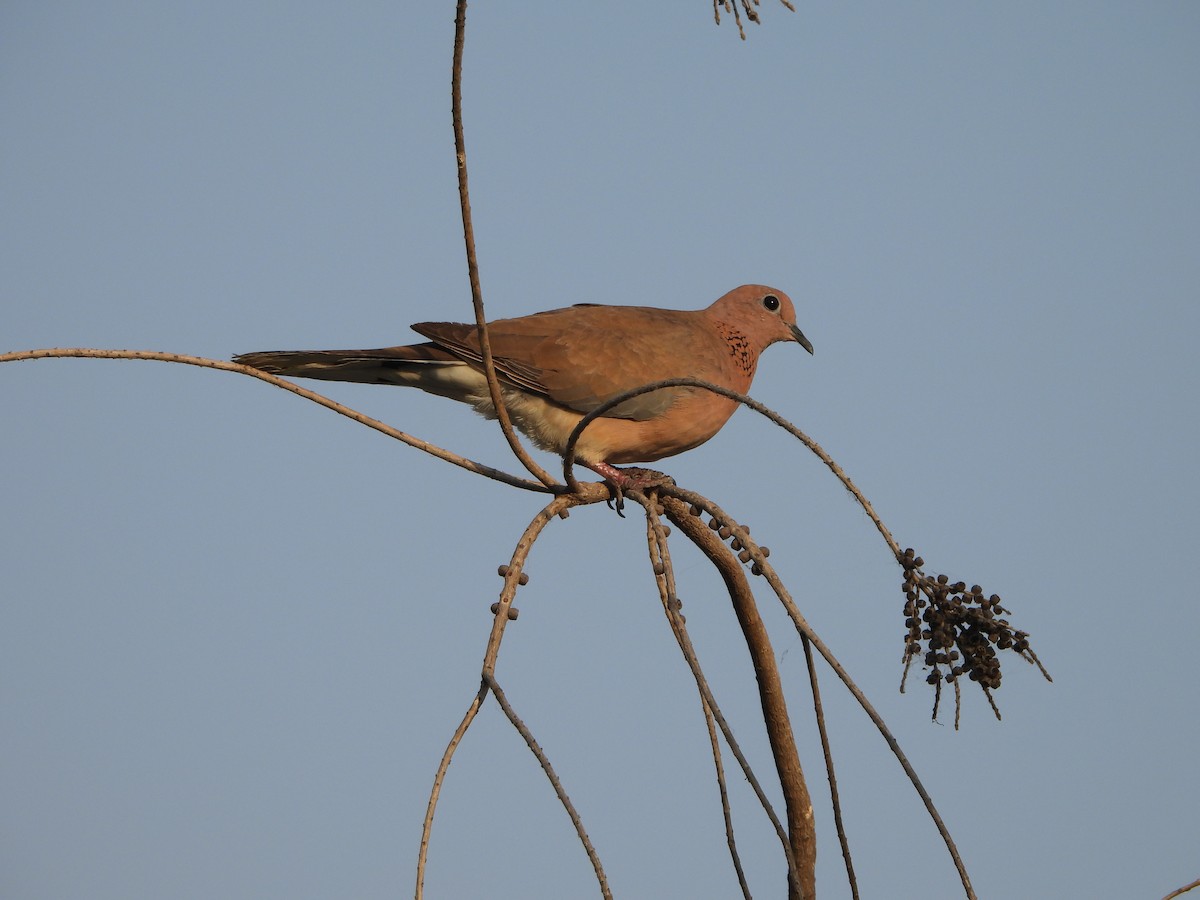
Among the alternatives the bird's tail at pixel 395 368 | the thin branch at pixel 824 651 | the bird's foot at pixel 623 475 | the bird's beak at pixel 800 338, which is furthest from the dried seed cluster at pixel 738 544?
the bird's beak at pixel 800 338

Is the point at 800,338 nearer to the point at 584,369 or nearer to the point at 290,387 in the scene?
the point at 584,369

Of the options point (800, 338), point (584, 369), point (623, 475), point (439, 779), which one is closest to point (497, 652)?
point (439, 779)

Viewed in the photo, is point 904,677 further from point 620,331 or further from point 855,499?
point 620,331

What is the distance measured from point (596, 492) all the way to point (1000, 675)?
99 centimetres

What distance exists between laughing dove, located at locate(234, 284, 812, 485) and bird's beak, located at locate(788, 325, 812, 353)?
41 cm

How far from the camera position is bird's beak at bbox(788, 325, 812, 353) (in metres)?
5.71

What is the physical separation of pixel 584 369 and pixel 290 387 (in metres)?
2.25

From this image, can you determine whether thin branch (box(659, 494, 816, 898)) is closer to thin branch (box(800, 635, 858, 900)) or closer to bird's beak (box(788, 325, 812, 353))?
thin branch (box(800, 635, 858, 900))

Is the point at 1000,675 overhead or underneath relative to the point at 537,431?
underneath

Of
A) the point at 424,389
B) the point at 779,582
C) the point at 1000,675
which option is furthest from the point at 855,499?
the point at 424,389

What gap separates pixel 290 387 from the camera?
2.42m

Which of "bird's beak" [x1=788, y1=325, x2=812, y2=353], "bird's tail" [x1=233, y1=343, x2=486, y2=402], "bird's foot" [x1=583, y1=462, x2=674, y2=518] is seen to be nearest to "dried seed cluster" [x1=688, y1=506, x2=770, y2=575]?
"bird's foot" [x1=583, y1=462, x2=674, y2=518]

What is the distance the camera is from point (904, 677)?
2.52 meters

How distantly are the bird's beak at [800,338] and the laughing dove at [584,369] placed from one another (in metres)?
0.41
